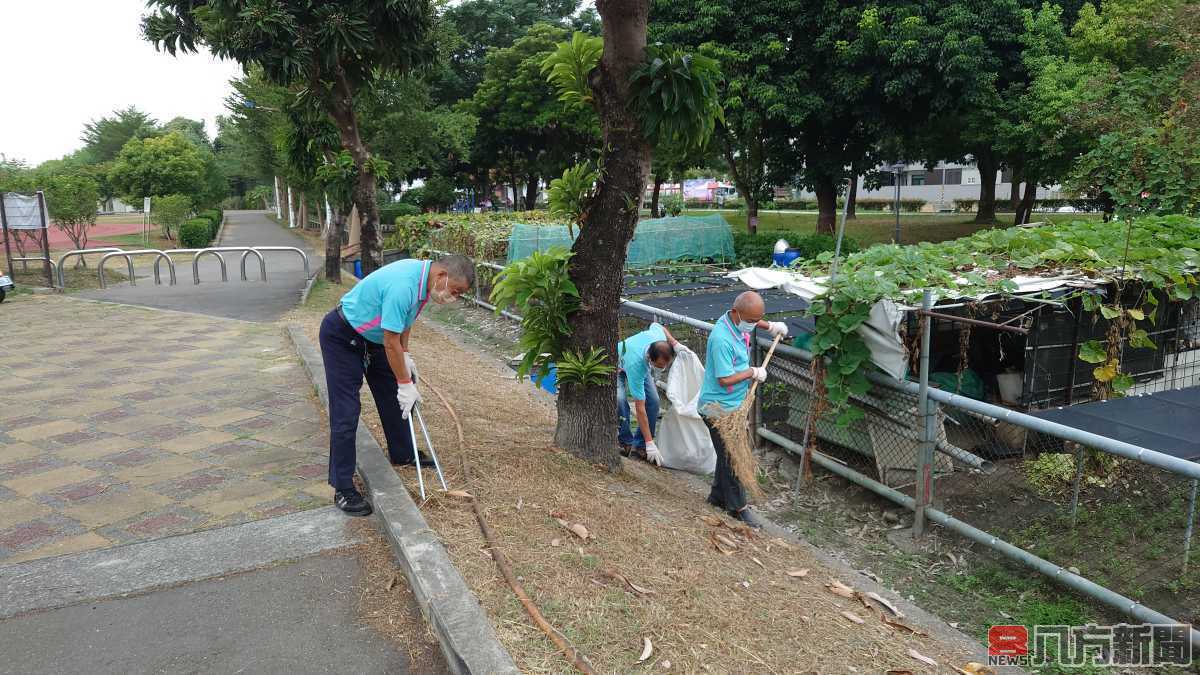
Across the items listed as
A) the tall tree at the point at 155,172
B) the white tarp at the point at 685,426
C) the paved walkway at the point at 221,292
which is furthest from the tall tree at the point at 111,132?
the white tarp at the point at 685,426

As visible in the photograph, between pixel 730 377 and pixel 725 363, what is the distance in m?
0.10

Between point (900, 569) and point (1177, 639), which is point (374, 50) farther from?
point (1177, 639)

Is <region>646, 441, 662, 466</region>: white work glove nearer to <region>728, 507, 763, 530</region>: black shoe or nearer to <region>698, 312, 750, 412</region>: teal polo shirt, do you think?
<region>698, 312, 750, 412</region>: teal polo shirt

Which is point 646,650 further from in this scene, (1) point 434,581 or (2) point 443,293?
(2) point 443,293

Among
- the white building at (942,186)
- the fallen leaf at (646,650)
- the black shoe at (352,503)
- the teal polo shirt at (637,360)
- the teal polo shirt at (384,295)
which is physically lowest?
the fallen leaf at (646,650)

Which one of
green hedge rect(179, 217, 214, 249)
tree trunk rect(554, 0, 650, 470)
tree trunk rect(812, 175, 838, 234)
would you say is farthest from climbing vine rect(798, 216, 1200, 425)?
green hedge rect(179, 217, 214, 249)

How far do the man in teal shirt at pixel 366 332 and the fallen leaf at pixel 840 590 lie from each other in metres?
2.58

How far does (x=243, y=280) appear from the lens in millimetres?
17688

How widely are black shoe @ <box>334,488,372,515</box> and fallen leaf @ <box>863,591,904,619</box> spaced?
2.86 m

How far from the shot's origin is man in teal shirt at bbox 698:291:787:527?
17.1 ft

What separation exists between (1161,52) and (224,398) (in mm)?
21149

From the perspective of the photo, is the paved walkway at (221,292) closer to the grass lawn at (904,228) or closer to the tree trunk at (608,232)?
the tree trunk at (608,232)

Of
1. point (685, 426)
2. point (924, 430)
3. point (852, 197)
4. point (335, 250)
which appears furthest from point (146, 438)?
point (852, 197)

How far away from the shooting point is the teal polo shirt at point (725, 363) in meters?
5.25
